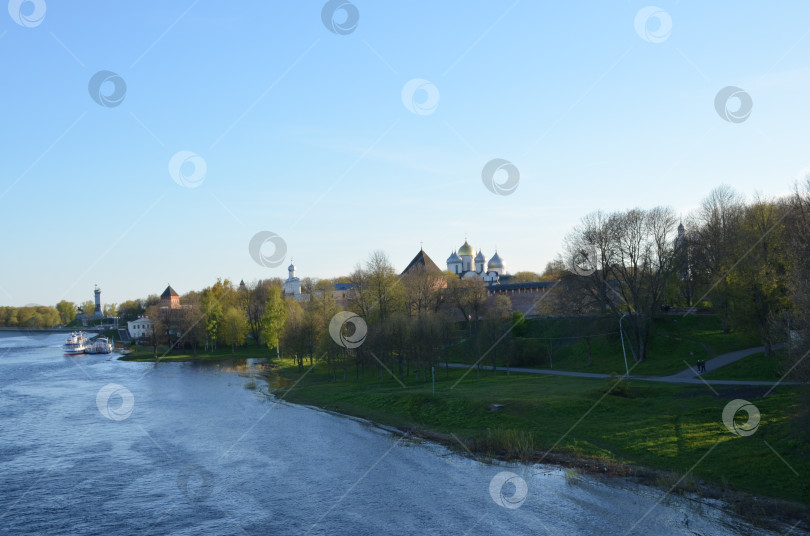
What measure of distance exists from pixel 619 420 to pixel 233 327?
73630 millimetres

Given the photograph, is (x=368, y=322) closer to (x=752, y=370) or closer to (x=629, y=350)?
(x=629, y=350)

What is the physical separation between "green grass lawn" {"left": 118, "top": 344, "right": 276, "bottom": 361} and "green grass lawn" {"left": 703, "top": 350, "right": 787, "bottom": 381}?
6457 cm

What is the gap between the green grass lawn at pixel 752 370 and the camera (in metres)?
38.9

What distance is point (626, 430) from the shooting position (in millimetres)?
31406

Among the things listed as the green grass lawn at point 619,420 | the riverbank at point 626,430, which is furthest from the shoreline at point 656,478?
the green grass lawn at point 619,420

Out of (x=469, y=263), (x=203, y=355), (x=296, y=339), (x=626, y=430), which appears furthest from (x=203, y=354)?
(x=626, y=430)

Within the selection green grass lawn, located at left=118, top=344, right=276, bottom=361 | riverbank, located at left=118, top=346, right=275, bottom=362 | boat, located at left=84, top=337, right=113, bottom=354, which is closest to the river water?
riverbank, located at left=118, top=346, right=275, bottom=362

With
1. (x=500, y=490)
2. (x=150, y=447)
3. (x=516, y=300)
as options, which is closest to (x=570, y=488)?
(x=500, y=490)

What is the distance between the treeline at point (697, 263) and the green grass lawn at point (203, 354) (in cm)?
5255

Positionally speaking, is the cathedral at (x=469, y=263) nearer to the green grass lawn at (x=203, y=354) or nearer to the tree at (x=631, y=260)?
the green grass lawn at (x=203, y=354)

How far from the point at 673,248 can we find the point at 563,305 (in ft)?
38.6

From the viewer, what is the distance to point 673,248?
190 ft

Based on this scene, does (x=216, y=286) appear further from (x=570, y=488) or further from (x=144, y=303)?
(x=570, y=488)

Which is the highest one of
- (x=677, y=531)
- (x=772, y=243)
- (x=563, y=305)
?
(x=772, y=243)
